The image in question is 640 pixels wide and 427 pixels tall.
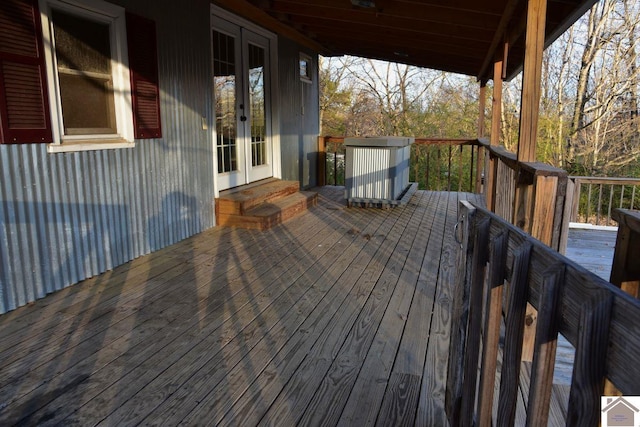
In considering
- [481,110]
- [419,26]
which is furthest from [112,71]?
[481,110]

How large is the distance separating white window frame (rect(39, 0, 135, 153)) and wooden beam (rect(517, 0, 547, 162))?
2908 mm

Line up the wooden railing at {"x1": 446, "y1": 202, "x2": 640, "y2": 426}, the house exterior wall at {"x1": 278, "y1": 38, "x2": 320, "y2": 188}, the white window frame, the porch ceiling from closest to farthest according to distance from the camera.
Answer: the wooden railing at {"x1": 446, "y1": 202, "x2": 640, "y2": 426}, the white window frame, the porch ceiling, the house exterior wall at {"x1": 278, "y1": 38, "x2": 320, "y2": 188}

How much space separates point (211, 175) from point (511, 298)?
13.9ft

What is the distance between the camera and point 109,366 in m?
2.20

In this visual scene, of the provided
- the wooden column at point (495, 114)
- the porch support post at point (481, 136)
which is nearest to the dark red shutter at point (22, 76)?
the wooden column at point (495, 114)

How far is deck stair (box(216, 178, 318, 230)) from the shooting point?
5.00 metres

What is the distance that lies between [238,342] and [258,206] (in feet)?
9.82

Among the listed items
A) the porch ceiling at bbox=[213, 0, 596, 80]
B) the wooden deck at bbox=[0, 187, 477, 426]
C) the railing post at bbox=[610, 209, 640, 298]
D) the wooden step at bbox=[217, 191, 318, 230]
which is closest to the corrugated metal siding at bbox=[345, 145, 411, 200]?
the wooden step at bbox=[217, 191, 318, 230]

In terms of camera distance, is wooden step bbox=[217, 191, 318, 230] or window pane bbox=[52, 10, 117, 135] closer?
window pane bbox=[52, 10, 117, 135]

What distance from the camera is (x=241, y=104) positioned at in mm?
5758

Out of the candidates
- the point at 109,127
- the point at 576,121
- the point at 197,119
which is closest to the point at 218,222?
the point at 197,119

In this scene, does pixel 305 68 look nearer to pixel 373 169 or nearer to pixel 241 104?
pixel 241 104

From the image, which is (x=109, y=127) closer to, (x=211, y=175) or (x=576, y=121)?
(x=211, y=175)

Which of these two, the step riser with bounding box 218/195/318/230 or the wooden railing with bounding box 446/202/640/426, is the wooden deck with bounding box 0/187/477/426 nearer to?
the wooden railing with bounding box 446/202/640/426
